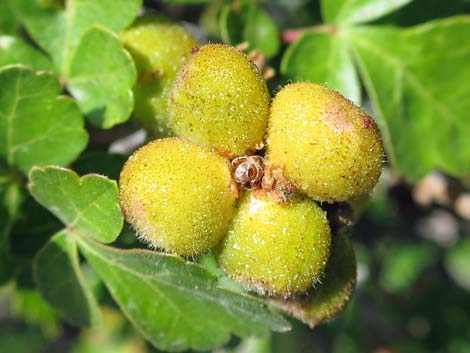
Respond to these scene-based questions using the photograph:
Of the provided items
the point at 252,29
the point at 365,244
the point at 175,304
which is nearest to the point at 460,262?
the point at 365,244

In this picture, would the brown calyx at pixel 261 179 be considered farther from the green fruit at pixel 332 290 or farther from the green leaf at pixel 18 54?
the green leaf at pixel 18 54

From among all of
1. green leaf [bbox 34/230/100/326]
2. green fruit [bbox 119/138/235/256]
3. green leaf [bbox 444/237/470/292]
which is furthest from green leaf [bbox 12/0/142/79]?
green leaf [bbox 444/237/470/292]

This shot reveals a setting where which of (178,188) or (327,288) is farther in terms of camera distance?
(327,288)

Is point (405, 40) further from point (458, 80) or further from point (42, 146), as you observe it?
point (42, 146)

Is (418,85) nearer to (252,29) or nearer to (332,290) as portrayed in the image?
(252,29)

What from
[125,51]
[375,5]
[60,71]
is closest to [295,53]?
[375,5]

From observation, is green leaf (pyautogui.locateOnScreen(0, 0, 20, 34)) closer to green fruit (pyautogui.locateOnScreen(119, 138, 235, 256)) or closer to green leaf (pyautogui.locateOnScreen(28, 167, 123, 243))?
green leaf (pyautogui.locateOnScreen(28, 167, 123, 243))

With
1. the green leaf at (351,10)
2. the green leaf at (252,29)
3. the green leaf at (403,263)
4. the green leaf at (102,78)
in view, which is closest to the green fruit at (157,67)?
the green leaf at (102,78)

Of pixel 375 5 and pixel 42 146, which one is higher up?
pixel 375 5

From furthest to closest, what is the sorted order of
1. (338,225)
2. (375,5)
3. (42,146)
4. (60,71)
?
(375,5)
(60,71)
(42,146)
(338,225)
